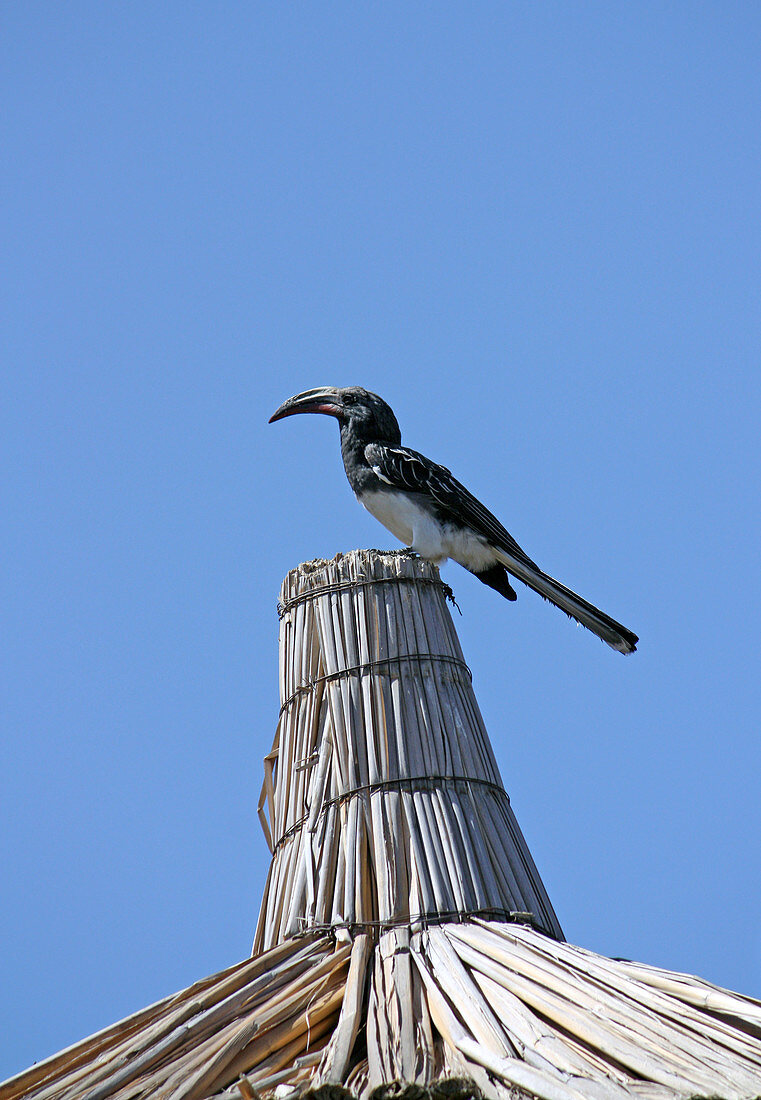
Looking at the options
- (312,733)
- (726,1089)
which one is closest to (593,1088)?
(726,1089)

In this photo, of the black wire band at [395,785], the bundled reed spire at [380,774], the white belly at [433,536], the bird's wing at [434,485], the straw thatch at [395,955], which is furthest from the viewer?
the white belly at [433,536]

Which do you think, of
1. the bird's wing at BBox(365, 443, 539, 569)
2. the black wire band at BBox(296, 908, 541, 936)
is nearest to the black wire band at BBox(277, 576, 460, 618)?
the black wire band at BBox(296, 908, 541, 936)

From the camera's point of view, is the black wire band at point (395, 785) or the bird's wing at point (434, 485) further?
the bird's wing at point (434, 485)

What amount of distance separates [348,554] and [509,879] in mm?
1351

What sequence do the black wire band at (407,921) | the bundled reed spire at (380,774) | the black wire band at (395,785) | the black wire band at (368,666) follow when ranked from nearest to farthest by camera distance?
the black wire band at (407,921), the bundled reed spire at (380,774), the black wire band at (395,785), the black wire band at (368,666)

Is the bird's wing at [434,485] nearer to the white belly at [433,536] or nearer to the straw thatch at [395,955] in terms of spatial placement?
the white belly at [433,536]

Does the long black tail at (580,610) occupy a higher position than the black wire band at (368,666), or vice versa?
the long black tail at (580,610)

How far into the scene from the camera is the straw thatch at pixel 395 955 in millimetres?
2641

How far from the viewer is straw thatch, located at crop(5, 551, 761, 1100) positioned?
2641mm

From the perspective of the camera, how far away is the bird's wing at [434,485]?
6.40 metres

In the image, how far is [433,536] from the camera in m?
6.55

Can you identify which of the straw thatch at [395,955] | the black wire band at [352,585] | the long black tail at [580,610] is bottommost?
the straw thatch at [395,955]

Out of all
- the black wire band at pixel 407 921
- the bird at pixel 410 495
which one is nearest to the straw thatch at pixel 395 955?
the black wire band at pixel 407 921

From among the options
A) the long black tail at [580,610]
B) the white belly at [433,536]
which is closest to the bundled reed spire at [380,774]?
the long black tail at [580,610]
